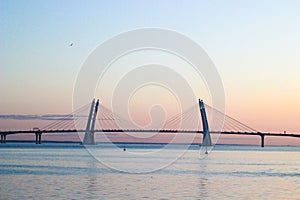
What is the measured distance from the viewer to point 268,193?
3469cm

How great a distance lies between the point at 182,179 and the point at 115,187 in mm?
8704

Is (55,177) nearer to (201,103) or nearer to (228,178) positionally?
(228,178)

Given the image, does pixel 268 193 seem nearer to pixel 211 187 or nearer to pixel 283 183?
pixel 211 187

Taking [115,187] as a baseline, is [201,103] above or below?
above

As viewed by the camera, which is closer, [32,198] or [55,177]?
[32,198]

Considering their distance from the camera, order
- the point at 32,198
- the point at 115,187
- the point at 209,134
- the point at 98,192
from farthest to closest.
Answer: the point at 209,134 → the point at 115,187 → the point at 98,192 → the point at 32,198

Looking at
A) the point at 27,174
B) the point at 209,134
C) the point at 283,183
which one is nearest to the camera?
the point at 283,183

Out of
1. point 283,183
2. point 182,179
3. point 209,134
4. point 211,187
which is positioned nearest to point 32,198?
point 211,187

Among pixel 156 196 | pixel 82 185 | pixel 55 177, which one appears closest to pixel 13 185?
pixel 82 185

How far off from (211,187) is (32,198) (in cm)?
1224

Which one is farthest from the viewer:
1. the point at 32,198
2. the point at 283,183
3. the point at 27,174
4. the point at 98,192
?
the point at 27,174

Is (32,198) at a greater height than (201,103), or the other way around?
(201,103)

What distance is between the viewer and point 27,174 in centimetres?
4538

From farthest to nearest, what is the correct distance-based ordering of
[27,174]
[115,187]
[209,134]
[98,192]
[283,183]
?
[209,134] → [27,174] → [283,183] → [115,187] → [98,192]
